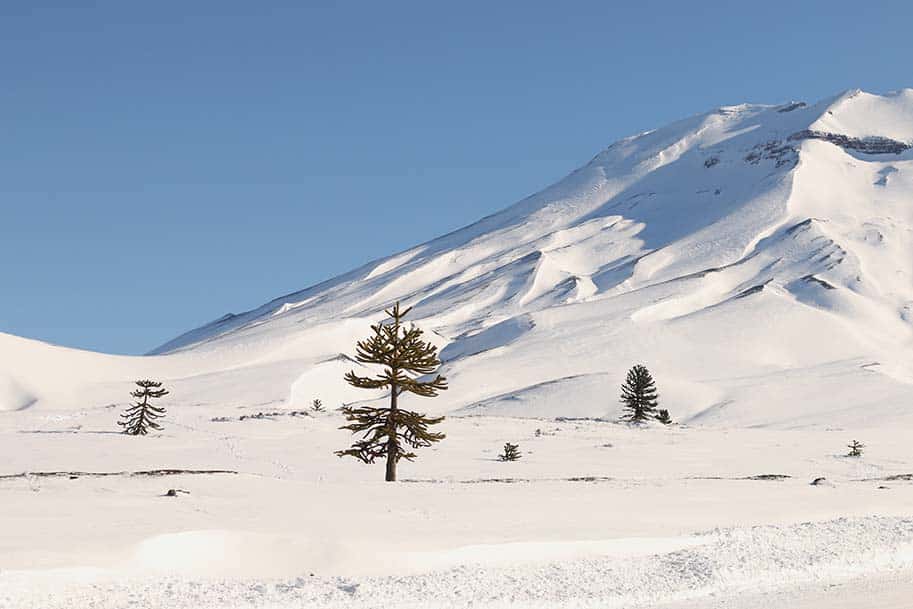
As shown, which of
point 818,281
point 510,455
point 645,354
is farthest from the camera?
point 818,281

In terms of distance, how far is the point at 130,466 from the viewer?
36219mm

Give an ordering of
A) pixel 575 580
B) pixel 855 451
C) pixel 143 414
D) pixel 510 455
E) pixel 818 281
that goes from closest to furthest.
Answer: pixel 575 580 < pixel 510 455 < pixel 855 451 < pixel 143 414 < pixel 818 281

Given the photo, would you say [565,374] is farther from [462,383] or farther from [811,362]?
[811,362]

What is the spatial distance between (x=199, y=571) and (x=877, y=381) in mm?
103769

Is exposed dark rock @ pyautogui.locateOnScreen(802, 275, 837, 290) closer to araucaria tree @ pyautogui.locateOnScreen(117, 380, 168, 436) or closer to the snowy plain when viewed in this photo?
the snowy plain

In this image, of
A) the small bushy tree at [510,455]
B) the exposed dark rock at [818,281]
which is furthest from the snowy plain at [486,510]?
the exposed dark rock at [818,281]

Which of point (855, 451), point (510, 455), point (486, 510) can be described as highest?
point (855, 451)

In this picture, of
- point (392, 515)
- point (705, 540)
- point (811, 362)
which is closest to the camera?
point (705, 540)

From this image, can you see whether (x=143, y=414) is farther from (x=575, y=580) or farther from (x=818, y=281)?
(x=818, y=281)

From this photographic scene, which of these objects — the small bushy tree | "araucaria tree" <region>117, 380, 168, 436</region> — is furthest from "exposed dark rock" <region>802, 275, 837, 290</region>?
the small bushy tree

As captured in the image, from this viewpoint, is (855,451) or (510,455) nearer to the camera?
(510,455)

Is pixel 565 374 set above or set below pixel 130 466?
above

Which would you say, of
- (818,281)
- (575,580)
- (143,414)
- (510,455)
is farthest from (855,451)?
(818,281)

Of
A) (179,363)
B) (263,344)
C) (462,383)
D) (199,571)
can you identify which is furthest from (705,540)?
(263,344)
